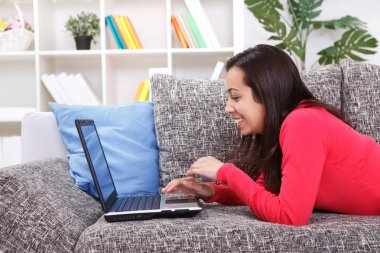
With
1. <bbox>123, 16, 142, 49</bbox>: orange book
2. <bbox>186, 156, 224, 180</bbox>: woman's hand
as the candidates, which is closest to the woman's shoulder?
<bbox>186, 156, 224, 180</bbox>: woman's hand

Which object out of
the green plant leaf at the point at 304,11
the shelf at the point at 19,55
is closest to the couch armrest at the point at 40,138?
the shelf at the point at 19,55

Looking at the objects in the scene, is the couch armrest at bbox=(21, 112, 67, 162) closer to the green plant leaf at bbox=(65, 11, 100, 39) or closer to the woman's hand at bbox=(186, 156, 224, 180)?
the woman's hand at bbox=(186, 156, 224, 180)

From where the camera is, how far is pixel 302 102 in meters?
1.31

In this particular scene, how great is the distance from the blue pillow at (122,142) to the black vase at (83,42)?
1319 mm

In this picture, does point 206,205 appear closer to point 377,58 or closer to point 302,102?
point 302,102

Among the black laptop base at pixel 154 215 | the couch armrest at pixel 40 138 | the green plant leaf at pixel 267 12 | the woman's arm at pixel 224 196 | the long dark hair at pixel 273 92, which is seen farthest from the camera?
the green plant leaf at pixel 267 12

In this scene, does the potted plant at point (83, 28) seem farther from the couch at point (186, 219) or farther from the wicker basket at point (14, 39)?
the couch at point (186, 219)

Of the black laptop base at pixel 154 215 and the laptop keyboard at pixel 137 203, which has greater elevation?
the black laptop base at pixel 154 215

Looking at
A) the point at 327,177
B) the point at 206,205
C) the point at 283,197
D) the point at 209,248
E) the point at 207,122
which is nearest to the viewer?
the point at 209,248

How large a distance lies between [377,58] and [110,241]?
2.61 metres

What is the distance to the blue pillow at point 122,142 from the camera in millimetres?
1660

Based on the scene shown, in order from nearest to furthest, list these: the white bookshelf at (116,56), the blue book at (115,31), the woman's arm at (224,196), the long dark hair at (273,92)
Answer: the long dark hair at (273,92) < the woman's arm at (224,196) < the blue book at (115,31) < the white bookshelf at (116,56)

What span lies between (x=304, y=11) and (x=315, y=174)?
212cm

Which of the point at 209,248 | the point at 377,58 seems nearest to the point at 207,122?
the point at 209,248
